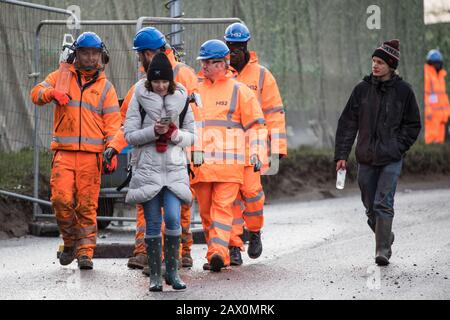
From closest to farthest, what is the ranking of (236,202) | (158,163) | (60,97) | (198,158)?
(158,163)
(198,158)
(60,97)
(236,202)

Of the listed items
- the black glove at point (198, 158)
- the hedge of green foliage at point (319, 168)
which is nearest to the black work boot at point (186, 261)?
the black glove at point (198, 158)

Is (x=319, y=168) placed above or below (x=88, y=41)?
below

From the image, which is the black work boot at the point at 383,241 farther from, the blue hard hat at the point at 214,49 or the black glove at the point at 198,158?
the blue hard hat at the point at 214,49

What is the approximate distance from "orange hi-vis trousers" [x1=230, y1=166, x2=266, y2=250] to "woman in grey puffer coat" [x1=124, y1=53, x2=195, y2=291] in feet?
5.17

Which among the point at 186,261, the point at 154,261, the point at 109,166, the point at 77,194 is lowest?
the point at 186,261

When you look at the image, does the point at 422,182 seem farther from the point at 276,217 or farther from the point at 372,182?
the point at 372,182

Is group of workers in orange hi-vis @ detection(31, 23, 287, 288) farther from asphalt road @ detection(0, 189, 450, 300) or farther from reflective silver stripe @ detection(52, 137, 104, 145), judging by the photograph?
asphalt road @ detection(0, 189, 450, 300)

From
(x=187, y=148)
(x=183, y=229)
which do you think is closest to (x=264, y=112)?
(x=183, y=229)

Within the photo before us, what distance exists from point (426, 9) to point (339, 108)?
2669 millimetres

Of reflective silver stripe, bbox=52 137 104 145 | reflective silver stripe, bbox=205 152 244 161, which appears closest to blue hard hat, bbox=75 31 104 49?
reflective silver stripe, bbox=52 137 104 145

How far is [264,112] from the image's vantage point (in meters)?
12.4

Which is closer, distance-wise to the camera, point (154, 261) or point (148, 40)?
point (154, 261)

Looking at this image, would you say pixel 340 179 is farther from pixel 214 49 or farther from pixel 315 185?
pixel 315 185

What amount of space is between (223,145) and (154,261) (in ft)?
5.65
